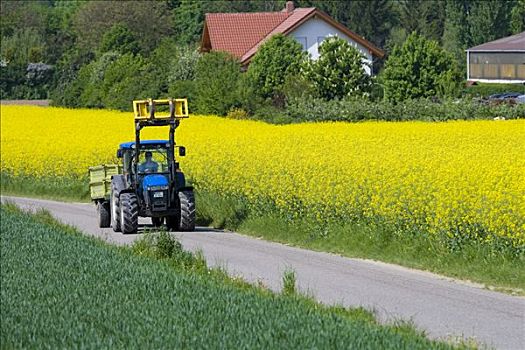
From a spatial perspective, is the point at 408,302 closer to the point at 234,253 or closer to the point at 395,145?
the point at 234,253

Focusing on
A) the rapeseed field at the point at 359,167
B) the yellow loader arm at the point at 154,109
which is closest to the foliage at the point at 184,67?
the rapeseed field at the point at 359,167

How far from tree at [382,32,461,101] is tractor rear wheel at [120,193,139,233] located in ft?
95.9

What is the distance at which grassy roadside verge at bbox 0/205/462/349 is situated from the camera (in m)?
12.1

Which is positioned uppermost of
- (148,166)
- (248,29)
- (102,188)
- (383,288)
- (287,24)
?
(287,24)

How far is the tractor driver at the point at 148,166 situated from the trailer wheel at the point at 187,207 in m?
0.89

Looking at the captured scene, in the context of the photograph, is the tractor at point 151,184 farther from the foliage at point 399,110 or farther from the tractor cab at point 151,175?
the foliage at point 399,110

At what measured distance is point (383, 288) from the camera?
17.7 metres

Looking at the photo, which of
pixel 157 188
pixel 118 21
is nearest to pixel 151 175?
pixel 157 188

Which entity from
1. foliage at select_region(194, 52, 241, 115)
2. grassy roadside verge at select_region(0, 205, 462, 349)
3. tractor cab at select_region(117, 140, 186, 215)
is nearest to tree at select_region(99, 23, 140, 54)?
foliage at select_region(194, 52, 241, 115)

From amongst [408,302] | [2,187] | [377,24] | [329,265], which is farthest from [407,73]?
[377,24]

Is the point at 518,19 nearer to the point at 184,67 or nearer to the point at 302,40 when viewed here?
the point at 302,40

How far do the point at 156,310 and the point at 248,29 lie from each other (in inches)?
2558

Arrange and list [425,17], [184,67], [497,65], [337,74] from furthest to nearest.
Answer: [425,17] < [497,65] < [184,67] < [337,74]

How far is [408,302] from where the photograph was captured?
16422 millimetres
